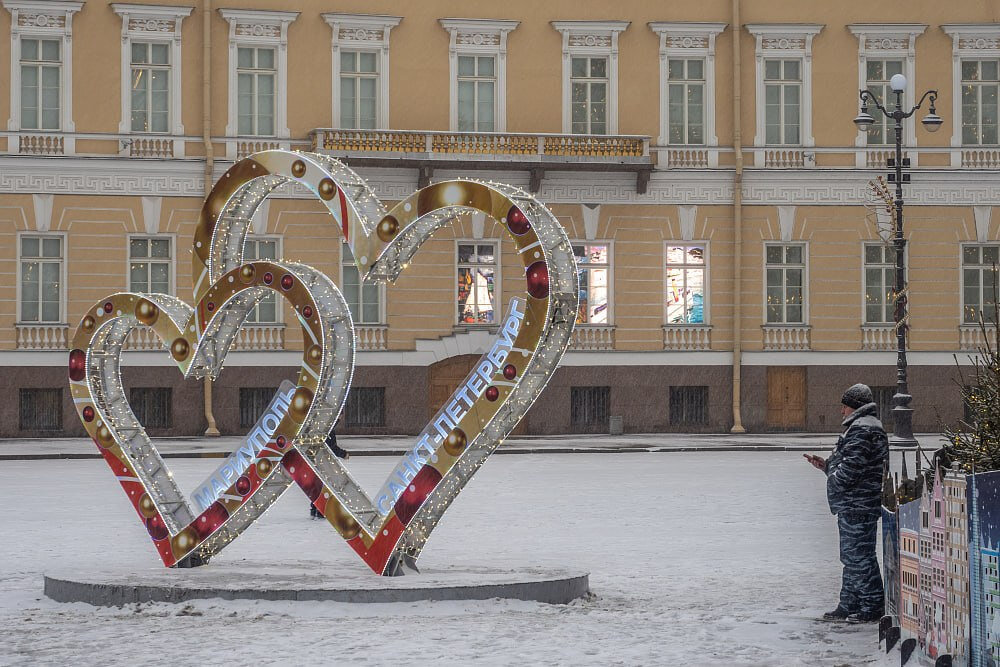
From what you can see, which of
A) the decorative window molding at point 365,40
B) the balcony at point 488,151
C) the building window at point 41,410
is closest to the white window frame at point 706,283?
the balcony at point 488,151

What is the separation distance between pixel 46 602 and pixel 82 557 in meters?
2.42

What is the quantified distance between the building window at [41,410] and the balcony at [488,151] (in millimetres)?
7774

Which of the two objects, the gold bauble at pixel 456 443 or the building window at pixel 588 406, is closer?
the gold bauble at pixel 456 443

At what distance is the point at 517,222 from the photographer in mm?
11625

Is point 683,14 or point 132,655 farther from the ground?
point 683,14

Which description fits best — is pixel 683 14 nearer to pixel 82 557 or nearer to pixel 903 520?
pixel 82 557

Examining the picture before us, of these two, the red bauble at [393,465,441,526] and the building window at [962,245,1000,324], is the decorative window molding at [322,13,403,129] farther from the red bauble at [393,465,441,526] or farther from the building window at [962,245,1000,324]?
the red bauble at [393,465,441,526]

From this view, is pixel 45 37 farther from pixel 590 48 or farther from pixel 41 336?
pixel 590 48

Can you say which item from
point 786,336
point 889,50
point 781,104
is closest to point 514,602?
point 786,336

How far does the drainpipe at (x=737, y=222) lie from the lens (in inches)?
1371

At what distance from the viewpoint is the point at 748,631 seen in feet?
33.0

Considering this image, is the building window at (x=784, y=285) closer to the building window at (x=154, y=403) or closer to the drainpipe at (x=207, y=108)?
the drainpipe at (x=207, y=108)

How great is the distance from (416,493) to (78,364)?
336 centimetres

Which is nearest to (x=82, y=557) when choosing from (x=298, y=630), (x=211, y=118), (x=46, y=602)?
(x=46, y=602)
